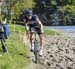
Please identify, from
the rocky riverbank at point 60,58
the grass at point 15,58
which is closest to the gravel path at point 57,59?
the rocky riverbank at point 60,58

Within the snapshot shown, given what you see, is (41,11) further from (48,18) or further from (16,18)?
(16,18)

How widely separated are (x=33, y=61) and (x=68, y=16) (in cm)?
5046

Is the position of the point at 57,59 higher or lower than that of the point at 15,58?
lower

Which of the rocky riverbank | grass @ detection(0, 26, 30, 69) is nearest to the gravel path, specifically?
the rocky riverbank

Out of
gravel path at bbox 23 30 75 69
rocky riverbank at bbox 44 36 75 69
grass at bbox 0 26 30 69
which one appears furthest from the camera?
rocky riverbank at bbox 44 36 75 69

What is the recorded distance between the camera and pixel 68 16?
216 ft

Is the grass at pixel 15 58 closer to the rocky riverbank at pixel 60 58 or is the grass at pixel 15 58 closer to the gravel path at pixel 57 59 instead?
the gravel path at pixel 57 59

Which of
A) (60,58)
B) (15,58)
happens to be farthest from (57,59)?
(15,58)

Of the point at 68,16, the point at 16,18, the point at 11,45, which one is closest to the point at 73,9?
the point at 68,16

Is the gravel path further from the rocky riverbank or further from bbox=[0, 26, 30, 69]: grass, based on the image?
bbox=[0, 26, 30, 69]: grass

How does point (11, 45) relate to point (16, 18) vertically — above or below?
above

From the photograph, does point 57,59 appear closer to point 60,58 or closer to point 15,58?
point 60,58

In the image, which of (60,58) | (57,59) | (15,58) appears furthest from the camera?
(60,58)

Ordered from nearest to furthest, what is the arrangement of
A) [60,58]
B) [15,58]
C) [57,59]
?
[15,58]
[57,59]
[60,58]
